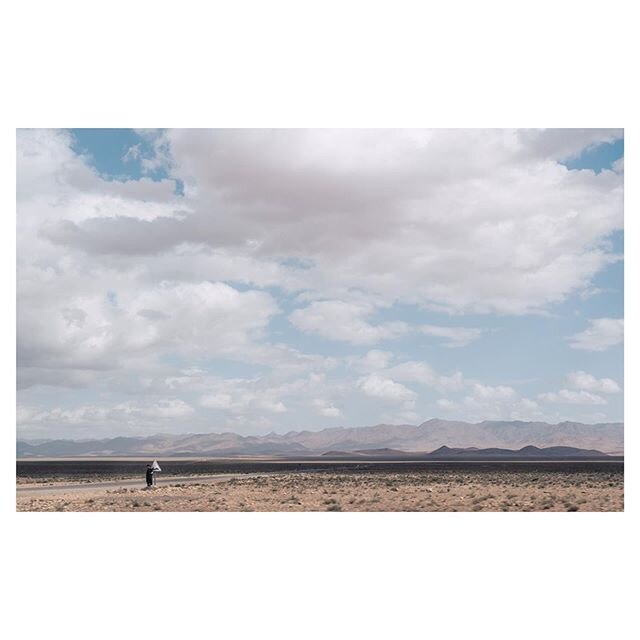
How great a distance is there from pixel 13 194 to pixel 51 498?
1851 cm

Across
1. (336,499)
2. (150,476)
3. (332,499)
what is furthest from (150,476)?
(336,499)

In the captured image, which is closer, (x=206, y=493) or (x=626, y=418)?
(x=626, y=418)

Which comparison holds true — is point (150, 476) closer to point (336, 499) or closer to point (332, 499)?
point (332, 499)

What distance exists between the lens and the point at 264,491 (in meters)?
50.0

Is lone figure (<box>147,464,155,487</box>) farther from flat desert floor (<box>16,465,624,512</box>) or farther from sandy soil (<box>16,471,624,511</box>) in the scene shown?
sandy soil (<box>16,471,624,511</box>)

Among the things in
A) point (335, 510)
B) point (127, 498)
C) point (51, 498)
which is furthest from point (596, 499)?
point (51, 498)

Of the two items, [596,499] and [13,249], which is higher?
[13,249]

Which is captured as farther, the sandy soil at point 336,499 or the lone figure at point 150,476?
the lone figure at point 150,476

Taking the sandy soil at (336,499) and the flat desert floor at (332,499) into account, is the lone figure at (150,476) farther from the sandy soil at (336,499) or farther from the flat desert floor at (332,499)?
the sandy soil at (336,499)

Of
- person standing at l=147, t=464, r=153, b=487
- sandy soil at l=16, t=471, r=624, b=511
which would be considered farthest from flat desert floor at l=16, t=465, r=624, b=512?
person standing at l=147, t=464, r=153, b=487

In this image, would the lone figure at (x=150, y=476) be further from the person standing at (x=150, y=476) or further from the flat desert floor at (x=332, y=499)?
the flat desert floor at (x=332, y=499)

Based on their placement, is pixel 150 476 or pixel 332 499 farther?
pixel 150 476

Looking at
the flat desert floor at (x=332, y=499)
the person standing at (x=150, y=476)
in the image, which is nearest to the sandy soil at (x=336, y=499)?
the flat desert floor at (x=332, y=499)
